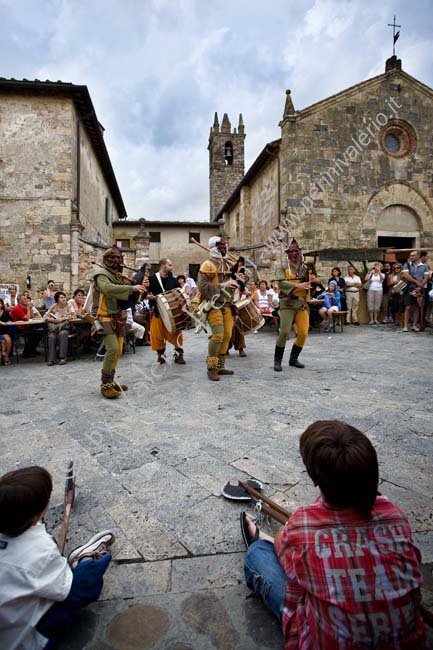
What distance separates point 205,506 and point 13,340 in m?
7.11

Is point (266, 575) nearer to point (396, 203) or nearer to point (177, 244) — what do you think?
point (396, 203)

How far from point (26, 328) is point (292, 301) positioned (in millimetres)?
5658

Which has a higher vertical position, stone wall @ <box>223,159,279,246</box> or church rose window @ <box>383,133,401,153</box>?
church rose window @ <box>383,133,401,153</box>

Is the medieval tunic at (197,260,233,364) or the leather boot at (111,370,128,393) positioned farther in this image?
the medieval tunic at (197,260,233,364)

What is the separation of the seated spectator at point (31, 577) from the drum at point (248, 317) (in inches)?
215

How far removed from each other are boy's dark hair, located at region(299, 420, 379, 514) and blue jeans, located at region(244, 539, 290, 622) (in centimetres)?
48

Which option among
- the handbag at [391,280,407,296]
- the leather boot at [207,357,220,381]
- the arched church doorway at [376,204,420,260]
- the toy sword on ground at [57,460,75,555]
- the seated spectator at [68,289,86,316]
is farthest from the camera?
the arched church doorway at [376,204,420,260]

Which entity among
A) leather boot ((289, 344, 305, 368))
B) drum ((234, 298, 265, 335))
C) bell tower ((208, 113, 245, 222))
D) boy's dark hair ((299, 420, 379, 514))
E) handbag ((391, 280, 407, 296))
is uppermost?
bell tower ((208, 113, 245, 222))

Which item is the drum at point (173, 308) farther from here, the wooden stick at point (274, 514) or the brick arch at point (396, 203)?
the brick arch at point (396, 203)

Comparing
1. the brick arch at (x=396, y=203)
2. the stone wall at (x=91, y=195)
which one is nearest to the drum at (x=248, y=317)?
the stone wall at (x=91, y=195)

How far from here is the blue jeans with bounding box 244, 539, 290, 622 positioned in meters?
1.48

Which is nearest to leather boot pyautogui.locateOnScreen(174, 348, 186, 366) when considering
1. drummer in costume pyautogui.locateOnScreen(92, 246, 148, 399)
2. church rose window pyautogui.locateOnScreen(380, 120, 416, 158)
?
drummer in costume pyautogui.locateOnScreen(92, 246, 148, 399)

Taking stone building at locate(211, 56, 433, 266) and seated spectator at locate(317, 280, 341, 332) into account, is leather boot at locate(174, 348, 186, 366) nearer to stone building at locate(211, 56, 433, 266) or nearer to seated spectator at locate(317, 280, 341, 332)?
seated spectator at locate(317, 280, 341, 332)

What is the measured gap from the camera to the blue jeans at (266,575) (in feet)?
4.85
